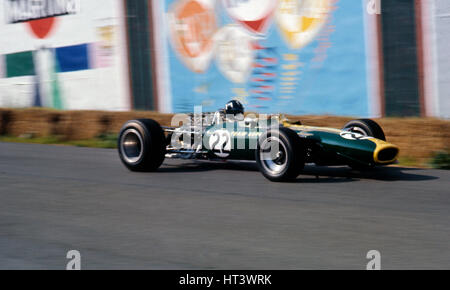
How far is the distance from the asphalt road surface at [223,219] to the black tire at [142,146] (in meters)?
0.20

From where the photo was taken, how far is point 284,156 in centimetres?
693

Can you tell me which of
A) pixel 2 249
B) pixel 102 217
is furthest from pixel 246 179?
pixel 2 249

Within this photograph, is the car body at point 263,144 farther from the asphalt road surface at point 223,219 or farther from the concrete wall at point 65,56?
the concrete wall at point 65,56

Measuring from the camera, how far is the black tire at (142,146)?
7922mm

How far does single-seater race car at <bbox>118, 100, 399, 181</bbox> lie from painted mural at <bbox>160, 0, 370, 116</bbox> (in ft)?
10.1

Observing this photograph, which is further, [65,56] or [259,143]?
[65,56]

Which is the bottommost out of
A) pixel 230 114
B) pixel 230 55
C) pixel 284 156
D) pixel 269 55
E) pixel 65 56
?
pixel 284 156

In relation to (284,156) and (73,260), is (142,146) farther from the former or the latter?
(73,260)

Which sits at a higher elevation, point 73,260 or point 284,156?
point 284,156

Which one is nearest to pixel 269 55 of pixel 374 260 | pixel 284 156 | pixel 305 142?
pixel 305 142

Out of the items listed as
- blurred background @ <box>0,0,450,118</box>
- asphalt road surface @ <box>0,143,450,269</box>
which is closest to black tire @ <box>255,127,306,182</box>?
asphalt road surface @ <box>0,143,450,269</box>

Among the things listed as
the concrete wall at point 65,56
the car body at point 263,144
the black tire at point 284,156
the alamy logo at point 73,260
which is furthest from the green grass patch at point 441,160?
the concrete wall at point 65,56

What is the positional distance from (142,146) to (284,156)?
6.54 feet

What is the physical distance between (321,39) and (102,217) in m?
6.66
